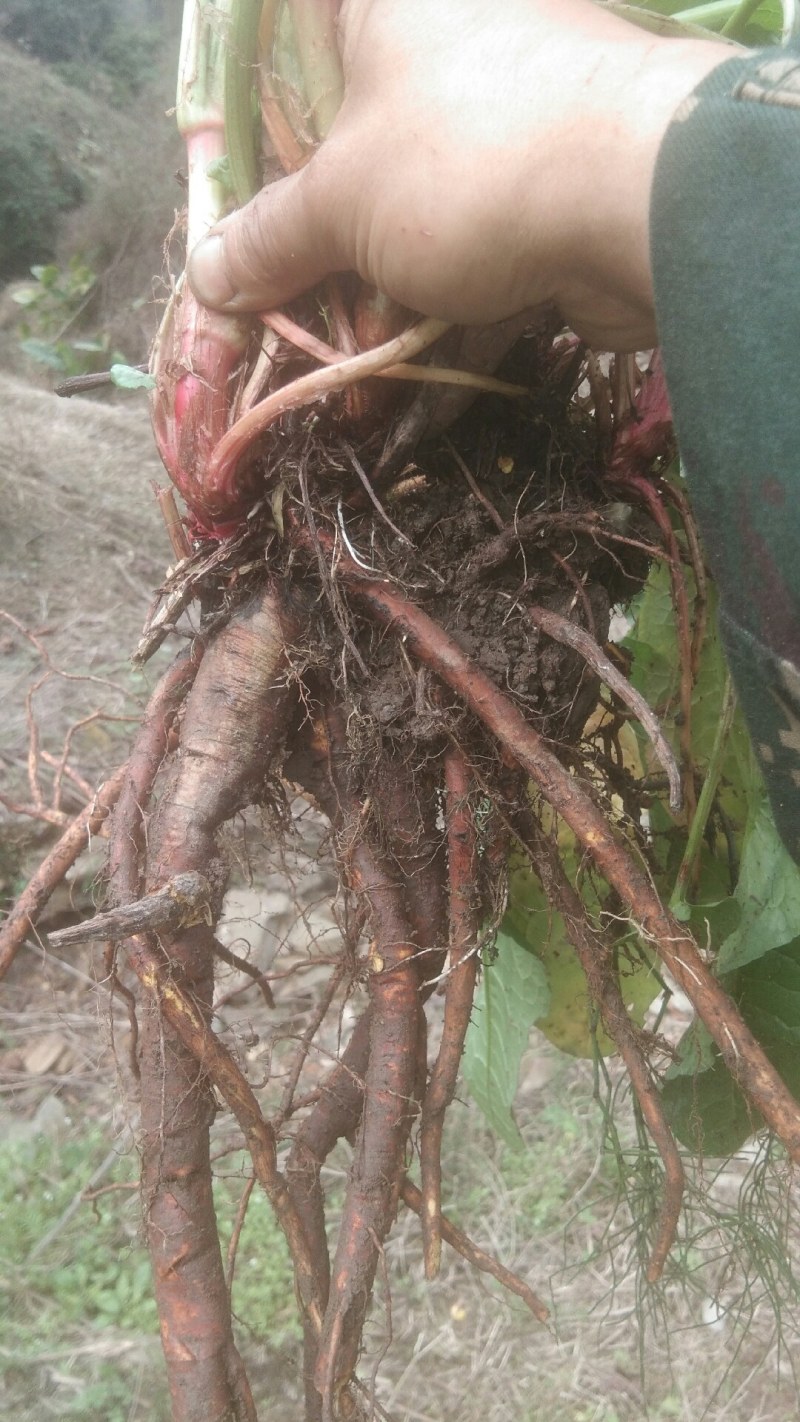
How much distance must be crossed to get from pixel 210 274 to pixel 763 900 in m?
0.59

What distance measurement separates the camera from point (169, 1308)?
0.68 meters

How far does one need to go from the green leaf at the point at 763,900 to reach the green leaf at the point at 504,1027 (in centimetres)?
22

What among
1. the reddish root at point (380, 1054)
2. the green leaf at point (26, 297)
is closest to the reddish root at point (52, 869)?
the reddish root at point (380, 1054)

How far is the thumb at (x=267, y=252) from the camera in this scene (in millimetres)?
505

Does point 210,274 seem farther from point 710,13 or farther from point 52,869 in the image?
point 52,869

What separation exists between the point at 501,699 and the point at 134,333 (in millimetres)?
3519

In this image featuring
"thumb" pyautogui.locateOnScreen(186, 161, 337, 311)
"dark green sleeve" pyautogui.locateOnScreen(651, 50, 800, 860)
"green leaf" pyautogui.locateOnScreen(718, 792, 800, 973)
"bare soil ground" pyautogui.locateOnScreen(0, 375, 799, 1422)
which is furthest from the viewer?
"bare soil ground" pyautogui.locateOnScreen(0, 375, 799, 1422)

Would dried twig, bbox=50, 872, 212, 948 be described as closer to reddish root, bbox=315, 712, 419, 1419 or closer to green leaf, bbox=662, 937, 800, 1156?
reddish root, bbox=315, 712, 419, 1419

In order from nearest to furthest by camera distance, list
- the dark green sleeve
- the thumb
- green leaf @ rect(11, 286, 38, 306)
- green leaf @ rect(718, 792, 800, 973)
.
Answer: the dark green sleeve
the thumb
green leaf @ rect(718, 792, 800, 973)
green leaf @ rect(11, 286, 38, 306)

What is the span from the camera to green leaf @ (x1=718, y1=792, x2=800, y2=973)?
2.01ft

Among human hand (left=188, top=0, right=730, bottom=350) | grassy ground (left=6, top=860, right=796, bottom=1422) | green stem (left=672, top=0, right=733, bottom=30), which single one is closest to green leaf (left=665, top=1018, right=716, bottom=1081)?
grassy ground (left=6, top=860, right=796, bottom=1422)

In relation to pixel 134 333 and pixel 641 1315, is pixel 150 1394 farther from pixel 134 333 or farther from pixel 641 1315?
pixel 134 333

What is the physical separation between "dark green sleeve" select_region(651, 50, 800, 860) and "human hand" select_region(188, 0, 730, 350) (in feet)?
0.10

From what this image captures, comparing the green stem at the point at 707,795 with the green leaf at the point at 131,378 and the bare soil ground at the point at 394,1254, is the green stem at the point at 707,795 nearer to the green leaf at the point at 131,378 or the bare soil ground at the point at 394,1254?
the bare soil ground at the point at 394,1254
